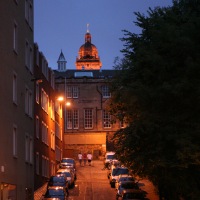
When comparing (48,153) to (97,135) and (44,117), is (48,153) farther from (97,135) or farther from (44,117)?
(97,135)

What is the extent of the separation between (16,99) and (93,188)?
20.0 meters

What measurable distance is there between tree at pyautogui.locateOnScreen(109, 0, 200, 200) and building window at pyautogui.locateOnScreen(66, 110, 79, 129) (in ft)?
207

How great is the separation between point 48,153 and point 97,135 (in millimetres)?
36382

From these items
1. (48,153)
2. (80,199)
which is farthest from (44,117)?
(80,199)

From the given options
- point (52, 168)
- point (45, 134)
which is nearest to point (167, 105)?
point (45, 134)

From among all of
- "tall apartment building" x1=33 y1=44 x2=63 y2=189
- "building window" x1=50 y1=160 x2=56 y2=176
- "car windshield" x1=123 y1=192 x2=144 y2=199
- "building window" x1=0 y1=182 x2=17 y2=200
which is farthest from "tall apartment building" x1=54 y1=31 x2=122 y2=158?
"building window" x1=0 y1=182 x2=17 y2=200

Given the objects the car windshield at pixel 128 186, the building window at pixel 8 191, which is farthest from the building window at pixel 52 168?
the building window at pixel 8 191

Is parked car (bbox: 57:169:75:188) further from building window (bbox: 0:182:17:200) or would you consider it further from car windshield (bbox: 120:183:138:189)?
building window (bbox: 0:182:17:200)

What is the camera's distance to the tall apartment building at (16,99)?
34.2 meters

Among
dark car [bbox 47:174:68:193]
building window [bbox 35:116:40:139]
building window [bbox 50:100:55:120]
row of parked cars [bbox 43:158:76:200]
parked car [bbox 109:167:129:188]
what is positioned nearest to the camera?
row of parked cars [bbox 43:158:76:200]

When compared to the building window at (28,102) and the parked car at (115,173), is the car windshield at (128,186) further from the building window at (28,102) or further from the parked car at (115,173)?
the building window at (28,102)

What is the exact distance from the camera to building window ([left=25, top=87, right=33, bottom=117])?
42.6 m

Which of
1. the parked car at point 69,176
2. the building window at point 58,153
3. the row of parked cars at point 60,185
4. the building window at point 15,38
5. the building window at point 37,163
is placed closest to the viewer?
the building window at point 15,38

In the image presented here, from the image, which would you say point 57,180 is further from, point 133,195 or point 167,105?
point 167,105
